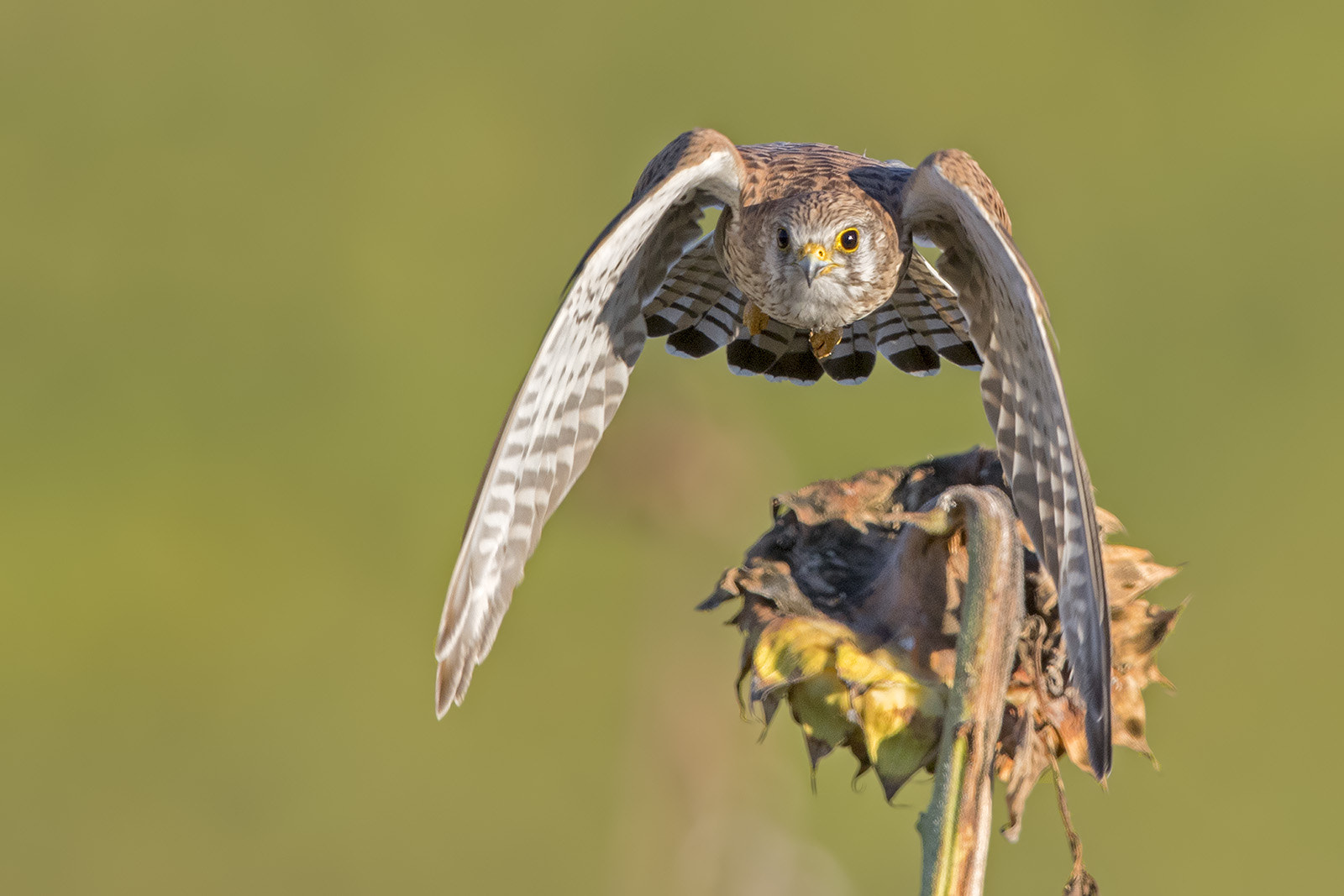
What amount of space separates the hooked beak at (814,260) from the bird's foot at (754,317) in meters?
0.52

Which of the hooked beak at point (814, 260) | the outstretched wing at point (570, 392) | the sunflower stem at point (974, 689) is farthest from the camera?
the hooked beak at point (814, 260)

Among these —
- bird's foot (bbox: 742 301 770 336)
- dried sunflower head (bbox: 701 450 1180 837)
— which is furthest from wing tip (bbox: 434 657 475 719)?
bird's foot (bbox: 742 301 770 336)

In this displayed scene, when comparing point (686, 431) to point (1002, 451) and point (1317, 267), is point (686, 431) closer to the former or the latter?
point (1002, 451)

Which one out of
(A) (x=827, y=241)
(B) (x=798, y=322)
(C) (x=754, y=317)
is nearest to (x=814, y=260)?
(A) (x=827, y=241)

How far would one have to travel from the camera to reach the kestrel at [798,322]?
354 cm

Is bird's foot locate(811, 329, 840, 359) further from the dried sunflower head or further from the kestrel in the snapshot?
the dried sunflower head

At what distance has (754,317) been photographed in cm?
543

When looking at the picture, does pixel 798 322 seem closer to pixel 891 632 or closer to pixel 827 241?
pixel 827 241

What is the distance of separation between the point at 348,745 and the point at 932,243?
12723 mm

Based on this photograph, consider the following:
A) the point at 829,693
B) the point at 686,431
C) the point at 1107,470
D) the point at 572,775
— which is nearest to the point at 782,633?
the point at 829,693

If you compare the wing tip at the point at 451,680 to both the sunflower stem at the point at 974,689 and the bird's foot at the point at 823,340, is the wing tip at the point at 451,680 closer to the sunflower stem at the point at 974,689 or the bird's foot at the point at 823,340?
the sunflower stem at the point at 974,689

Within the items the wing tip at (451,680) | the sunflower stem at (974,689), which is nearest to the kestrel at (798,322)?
the wing tip at (451,680)

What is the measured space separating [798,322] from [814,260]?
0.35m

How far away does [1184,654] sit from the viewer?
15.7 metres
